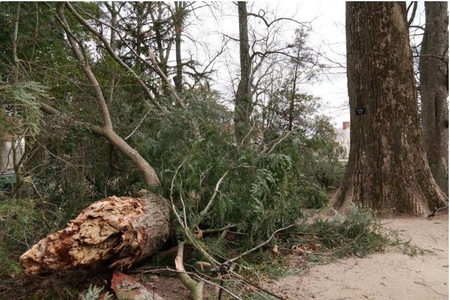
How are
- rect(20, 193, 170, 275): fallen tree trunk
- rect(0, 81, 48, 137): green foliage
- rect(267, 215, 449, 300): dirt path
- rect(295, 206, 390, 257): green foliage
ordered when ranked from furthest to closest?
rect(295, 206, 390, 257): green foliage
rect(267, 215, 449, 300): dirt path
rect(0, 81, 48, 137): green foliage
rect(20, 193, 170, 275): fallen tree trunk

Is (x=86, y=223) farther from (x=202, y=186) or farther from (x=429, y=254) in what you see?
(x=429, y=254)

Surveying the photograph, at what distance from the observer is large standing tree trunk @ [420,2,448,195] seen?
29.0 feet

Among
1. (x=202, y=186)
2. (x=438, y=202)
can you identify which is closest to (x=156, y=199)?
(x=202, y=186)

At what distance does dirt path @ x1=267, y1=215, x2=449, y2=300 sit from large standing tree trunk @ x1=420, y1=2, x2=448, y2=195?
5982 mm

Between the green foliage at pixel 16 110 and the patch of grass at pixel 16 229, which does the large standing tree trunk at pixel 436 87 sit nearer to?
the patch of grass at pixel 16 229

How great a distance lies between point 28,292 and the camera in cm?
262

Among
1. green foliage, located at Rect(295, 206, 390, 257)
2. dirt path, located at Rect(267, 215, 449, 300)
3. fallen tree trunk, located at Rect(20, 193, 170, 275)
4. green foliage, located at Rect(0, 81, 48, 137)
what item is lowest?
dirt path, located at Rect(267, 215, 449, 300)

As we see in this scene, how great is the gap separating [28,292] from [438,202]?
5.60 m

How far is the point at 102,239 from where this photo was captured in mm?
2471

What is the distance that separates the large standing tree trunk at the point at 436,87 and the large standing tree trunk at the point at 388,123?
12.9ft

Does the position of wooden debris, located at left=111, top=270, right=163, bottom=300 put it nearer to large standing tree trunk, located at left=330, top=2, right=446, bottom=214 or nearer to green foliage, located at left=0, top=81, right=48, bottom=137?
green foliage, located at left=0, top=81, right=48, bottom=137

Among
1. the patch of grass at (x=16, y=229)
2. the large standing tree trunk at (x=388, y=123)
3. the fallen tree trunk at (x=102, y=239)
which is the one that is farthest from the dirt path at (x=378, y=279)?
the patch of grass at (x=16, y=229)

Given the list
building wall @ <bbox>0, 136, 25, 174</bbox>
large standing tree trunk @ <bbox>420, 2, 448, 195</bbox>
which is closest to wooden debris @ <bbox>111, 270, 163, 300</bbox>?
building wall @ <bbox>0, 136, 25, 174</bbox>

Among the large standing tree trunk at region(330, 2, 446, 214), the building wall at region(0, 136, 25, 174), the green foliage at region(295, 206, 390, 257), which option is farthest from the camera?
the large standing tree trunk at region(330, 2, 446, 214)
